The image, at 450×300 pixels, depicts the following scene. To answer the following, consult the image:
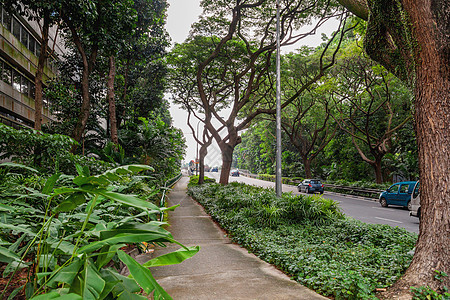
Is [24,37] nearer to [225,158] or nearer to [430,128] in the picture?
[225,158]

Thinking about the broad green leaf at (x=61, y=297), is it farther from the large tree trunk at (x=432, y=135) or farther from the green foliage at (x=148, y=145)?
the green foliage at (x=148, y=145)

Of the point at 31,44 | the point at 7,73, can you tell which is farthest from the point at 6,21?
the point at 31,44

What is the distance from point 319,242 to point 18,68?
54.3 ft

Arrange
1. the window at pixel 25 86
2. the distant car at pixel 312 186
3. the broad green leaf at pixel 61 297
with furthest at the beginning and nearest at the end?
the distant car at pixel 312 186 → the window at pixel 25 86 → the broad green leaf at pixel 61 297

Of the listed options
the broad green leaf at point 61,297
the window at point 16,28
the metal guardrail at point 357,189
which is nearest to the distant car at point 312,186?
the metal guardrail at point 357,189

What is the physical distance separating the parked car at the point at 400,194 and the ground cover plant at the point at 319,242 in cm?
820

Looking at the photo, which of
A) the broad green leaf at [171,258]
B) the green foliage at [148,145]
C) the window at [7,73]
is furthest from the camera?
the window at [7,73]

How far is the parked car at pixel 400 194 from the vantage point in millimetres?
14734

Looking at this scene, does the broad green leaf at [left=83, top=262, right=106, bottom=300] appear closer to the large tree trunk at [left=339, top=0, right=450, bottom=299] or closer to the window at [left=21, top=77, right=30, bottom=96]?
the large tree trunk at [left=339, top=0, right=450, bottom=299]

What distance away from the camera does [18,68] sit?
1496 centimetres

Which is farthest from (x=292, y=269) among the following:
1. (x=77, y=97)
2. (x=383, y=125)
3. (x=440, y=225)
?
(x=383, y=125)

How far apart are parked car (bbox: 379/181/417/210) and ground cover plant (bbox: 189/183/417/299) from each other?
8.20 m

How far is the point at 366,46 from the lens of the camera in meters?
4.95

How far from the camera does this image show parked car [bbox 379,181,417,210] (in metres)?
14.7
